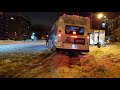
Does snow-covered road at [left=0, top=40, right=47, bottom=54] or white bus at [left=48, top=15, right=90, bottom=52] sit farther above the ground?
white bus at [left=48, top=15, right=90, bottom=52]

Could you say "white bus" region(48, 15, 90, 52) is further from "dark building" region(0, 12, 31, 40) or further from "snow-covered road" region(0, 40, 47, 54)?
"dark building" region(0, 12, 31, 40)

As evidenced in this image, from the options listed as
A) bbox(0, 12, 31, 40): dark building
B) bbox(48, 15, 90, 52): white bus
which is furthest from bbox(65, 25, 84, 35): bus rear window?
bbox(0, 12, 31, 40): dark building

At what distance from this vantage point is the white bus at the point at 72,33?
13.7 metres

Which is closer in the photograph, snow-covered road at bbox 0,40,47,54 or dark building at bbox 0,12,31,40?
snow-covered road at bbox 0,40,47,54

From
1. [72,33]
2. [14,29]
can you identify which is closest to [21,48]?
[72,33]

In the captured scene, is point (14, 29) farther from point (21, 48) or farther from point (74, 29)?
point (74, 29)

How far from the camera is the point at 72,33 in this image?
13.9m

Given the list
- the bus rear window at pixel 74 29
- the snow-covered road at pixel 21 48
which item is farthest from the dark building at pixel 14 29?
the bus rear window at pixel 74 29

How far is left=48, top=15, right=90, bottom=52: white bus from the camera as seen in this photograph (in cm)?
1370

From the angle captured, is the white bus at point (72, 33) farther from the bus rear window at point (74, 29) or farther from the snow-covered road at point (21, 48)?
the snow-covered road at point (21, 48)
